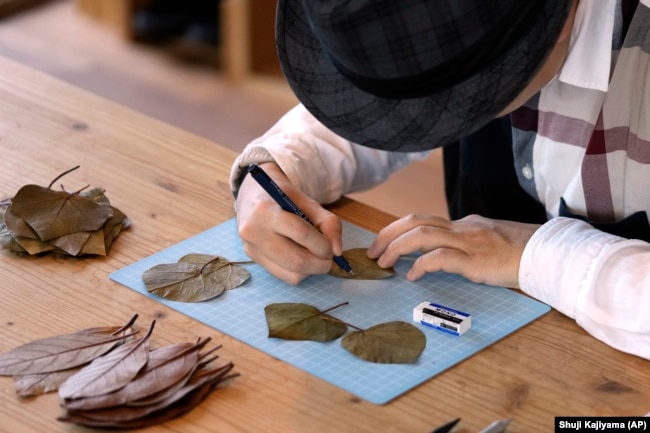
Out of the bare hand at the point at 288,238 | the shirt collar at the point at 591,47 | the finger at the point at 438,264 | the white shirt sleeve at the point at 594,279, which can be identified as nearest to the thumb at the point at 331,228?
the bare hand at the point at 288,238

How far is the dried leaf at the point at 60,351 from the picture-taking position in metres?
1.27

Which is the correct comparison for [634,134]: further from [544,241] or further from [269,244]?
[269,244]

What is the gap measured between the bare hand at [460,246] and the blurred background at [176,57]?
1800mm

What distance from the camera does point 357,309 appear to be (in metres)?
1.41

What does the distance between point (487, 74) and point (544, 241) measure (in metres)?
0.32

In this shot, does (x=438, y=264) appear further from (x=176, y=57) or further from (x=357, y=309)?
(x=176, y=57)

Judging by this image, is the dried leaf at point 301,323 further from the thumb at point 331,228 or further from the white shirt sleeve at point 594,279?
the white shirt sleeve at point 594,279

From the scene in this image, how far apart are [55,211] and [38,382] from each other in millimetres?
375

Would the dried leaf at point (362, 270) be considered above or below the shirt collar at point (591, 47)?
below

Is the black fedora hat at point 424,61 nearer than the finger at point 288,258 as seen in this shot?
Yes

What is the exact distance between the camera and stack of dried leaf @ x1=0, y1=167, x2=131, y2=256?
1521 mm

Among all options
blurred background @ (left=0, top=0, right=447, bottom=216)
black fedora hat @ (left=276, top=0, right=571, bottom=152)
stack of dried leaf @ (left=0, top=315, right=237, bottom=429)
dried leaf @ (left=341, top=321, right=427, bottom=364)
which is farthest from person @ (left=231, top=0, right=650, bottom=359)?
blurred background @ (left=0, top=0, right=447, bottom=216)

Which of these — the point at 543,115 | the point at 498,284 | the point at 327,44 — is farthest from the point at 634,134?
the point at 327,44

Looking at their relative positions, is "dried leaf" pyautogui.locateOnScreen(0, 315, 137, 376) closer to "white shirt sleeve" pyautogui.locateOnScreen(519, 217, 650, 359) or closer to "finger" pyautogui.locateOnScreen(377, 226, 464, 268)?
"finger" pyautogui.locateOnScreen(377, 226, 464, 268)
